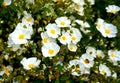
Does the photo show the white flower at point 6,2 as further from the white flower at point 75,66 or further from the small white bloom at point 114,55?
the small white bloom at point 114,55

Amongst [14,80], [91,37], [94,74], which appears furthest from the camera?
[91,37]

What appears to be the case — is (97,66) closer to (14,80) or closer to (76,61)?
(76,61)

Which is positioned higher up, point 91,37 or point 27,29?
point 27,29

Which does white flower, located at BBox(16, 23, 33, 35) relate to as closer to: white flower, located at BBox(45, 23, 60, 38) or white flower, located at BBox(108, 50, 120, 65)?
white flower, located at BBox(45, 23, 60, 38)

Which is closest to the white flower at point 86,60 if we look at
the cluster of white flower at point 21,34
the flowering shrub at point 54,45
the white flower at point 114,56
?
the flowering shrub at point 54,45

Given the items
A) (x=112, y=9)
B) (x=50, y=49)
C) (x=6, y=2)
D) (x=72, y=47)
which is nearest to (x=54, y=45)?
(x=50, y=49)

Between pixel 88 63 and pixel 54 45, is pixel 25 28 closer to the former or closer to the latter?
pixel 54 45

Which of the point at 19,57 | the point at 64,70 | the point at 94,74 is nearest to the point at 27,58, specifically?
the point at 19,57

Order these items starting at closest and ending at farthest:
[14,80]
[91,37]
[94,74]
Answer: [14,80], [94,74], [91,37]
